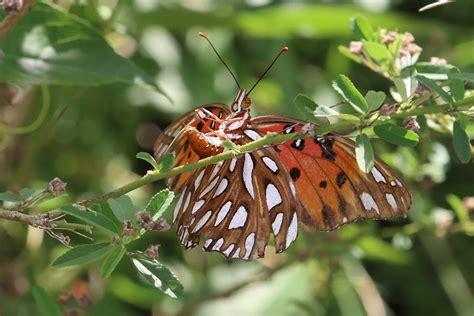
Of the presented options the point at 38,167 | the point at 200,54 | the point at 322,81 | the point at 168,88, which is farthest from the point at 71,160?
the point at 322,81

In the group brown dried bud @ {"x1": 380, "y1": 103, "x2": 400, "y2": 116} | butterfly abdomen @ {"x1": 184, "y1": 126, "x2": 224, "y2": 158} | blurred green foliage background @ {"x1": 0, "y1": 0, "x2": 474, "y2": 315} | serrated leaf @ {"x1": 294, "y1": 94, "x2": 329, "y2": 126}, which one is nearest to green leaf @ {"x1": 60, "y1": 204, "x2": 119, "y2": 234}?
butterfly abdomen @ {"x1": 184, "y1": 126, "x2": 224, "y2": 158}

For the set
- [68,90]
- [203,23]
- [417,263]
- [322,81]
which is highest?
[68,90]

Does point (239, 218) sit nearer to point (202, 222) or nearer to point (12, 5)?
point (202, 222)

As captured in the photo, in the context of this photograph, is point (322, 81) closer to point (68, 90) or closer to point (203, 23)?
point (203, 23)

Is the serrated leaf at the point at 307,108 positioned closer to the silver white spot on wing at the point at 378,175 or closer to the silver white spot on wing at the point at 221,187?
the silver white spot on wing at the point at 378,175

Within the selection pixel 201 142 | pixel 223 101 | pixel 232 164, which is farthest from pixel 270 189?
pixel 223 101

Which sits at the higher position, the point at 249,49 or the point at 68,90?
the point at 68,90

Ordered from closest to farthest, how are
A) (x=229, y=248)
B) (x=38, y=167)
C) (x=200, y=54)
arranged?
(x=229, y=248)
(x=38, y=167)
(x=200, y=54)
